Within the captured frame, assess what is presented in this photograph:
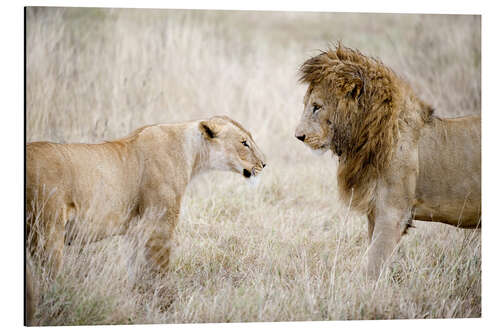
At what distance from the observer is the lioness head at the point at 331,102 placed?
3.50 m

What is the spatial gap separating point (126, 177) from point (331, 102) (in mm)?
1176

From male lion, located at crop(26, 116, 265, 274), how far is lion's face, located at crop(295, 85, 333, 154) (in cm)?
31

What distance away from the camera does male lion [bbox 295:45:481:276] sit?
3439 mm

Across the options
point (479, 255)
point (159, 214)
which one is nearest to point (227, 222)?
point (159, 214)

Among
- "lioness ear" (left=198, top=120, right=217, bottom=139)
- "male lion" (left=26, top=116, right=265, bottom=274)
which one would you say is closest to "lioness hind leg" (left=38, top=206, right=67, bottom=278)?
"male lion" (left=26, top=116, right=265, bottom=274)

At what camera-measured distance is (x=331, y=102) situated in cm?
355

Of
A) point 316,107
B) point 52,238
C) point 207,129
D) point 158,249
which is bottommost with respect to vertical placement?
point 158,249

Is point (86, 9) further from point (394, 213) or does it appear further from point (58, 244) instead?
point (394, 213)

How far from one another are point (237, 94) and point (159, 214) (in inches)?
105

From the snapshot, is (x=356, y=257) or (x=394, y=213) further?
(x=356, y=257)

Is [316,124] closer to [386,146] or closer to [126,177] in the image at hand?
[386,146]

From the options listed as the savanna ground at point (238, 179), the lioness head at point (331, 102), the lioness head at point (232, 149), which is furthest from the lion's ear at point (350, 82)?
the lioness head at point (232, 149)

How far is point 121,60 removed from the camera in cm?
468

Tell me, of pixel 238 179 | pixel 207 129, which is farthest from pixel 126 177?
pixel 238 179
